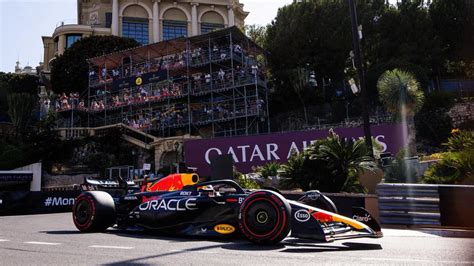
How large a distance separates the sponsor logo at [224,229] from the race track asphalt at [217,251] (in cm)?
16

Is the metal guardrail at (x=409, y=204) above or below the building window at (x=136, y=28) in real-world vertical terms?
below

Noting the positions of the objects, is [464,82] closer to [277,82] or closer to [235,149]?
[277,82]

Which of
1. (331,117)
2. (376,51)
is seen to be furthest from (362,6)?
(331,117)

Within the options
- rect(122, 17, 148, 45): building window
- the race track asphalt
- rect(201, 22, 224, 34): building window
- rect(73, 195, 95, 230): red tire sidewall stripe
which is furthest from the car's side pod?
rect(201, 22, 224, 34): building window

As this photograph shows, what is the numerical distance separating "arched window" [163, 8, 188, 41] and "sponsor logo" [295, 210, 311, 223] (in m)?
54.9

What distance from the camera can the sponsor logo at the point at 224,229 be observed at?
7207 mm

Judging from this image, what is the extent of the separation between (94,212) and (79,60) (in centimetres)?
4448

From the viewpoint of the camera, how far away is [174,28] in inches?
2341

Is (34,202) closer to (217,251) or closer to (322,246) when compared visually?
(217,251)

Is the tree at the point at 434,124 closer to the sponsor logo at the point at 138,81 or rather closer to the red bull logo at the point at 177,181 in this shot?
the sponsor logo at the point at 138,81

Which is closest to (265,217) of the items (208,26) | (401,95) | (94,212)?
(94,212)

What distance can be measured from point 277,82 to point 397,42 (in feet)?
36.9

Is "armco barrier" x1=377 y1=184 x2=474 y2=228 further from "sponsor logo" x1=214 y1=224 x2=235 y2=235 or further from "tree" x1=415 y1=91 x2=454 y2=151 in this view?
"tree" x1=415 y1=91 x2=454 y2=151

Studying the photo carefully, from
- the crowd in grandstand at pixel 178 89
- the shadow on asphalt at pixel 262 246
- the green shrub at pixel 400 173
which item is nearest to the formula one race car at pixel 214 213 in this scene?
the shadow on asphalt at pixel 262 246
